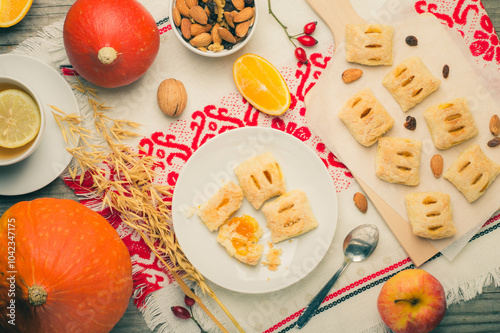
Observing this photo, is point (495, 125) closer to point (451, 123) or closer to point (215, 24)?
point (451, 123)

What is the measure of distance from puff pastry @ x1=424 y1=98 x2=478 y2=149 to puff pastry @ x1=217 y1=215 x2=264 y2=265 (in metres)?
0.97

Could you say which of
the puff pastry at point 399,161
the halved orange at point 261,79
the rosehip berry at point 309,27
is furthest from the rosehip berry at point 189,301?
the rosehip berry at point 309,27

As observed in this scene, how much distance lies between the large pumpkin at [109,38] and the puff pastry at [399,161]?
117cm

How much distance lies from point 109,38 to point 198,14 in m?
0.41

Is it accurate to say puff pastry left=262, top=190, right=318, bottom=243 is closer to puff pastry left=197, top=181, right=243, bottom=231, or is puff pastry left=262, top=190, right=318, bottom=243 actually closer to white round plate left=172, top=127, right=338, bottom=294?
white round plate left=172, top=127, right=338, bottom=294

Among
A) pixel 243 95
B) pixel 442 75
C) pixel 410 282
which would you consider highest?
pixel 243 95

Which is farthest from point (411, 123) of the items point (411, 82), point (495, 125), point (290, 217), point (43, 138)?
point (43, 138)

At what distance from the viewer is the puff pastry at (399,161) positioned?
1733 millimetres

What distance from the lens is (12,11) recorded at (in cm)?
170

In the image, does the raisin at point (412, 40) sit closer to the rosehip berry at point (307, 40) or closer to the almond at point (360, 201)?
the rosehip berry at point (307, 40)

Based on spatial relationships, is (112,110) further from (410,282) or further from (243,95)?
(410,282)

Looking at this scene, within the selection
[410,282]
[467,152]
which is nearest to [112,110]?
[410,282]

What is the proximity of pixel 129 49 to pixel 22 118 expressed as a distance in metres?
0.52

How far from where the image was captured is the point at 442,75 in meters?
1.78
